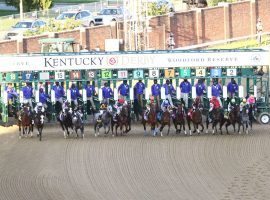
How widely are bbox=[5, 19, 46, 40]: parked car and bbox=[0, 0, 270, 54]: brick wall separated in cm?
328

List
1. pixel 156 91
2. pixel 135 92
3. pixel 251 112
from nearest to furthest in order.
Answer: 1. pixel 251 112
2. pixel 156 91
3. pixel 135 92

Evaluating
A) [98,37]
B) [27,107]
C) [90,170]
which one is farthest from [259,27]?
[90,170]

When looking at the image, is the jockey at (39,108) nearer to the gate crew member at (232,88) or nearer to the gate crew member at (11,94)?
the gate crew member at (11,94)

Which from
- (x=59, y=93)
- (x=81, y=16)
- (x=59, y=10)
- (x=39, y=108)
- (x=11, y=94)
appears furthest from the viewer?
(x=59, y=10)

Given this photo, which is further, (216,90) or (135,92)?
(135,92)

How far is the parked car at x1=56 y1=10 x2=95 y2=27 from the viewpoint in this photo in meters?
66.1

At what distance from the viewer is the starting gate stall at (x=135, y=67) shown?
4019cm

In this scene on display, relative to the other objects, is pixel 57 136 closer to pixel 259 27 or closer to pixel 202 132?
pixel 202 132

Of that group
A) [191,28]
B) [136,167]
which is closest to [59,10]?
[191,28]

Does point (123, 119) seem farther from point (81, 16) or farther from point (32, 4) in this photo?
point (32, 4)

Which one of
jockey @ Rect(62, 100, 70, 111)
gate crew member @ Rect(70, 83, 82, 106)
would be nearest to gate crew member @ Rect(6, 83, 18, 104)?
gate crew member @ Rect(70, 83, 82, 106)

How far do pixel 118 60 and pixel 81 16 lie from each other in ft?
88.9

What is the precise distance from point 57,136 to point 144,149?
14.5 feet

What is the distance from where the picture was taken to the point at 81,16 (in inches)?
2640
